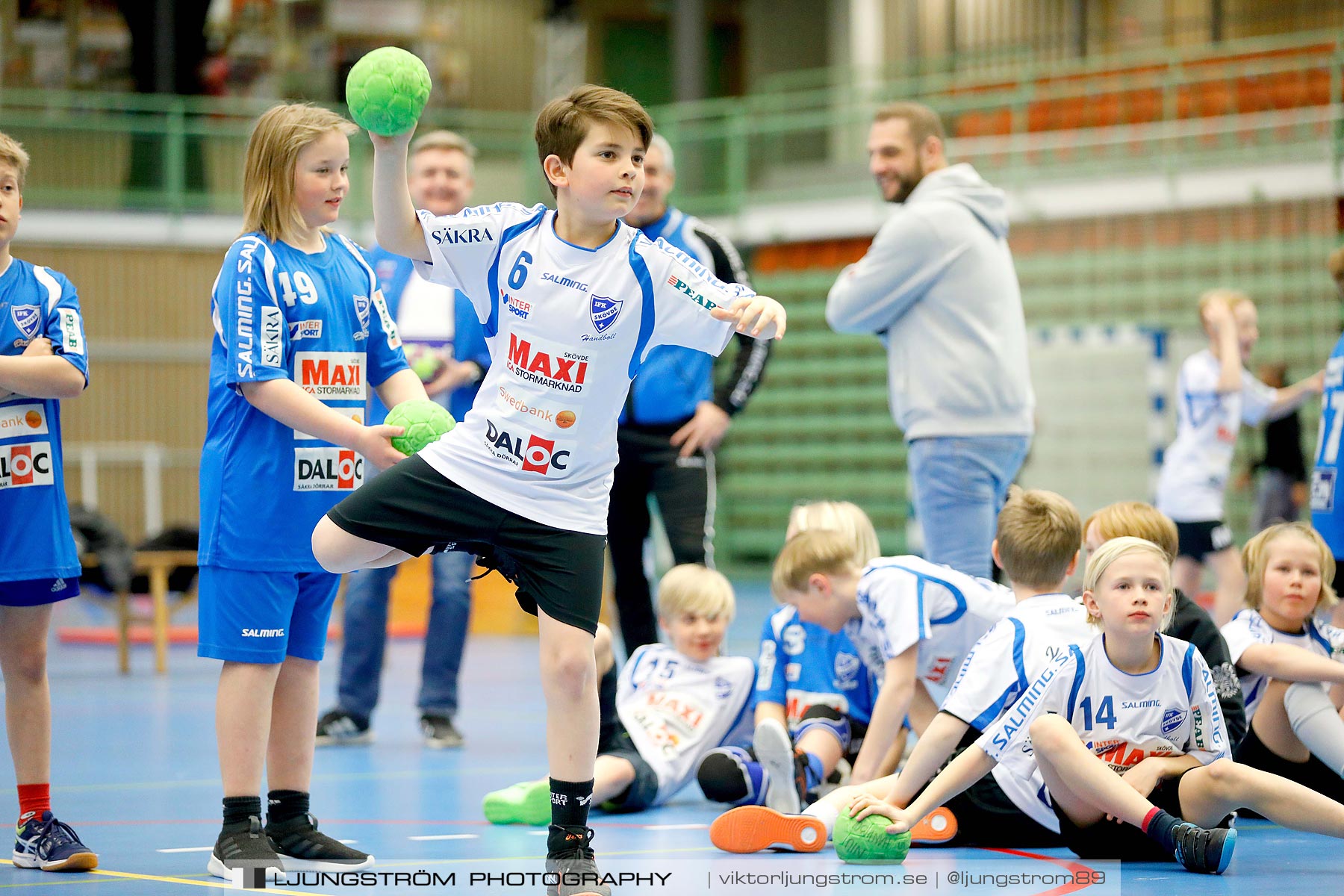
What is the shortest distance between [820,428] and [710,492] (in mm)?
11062

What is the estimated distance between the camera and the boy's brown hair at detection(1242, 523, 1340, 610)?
14.5ft

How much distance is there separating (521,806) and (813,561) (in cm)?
109

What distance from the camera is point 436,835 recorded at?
161 inches

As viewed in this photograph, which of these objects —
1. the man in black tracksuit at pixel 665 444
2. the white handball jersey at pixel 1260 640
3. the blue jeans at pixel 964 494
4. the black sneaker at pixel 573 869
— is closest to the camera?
the black sneaker at pixel 573 869

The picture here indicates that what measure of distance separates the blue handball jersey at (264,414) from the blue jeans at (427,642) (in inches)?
91.6

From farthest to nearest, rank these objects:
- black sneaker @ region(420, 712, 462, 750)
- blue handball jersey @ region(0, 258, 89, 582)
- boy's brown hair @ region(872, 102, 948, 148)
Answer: black sneaker @ region(420, 712, 462, 750) → boy's brown hair @ region(872, 102, 948, 148) → blue handball jersey @ region(0, 258, 89, 582)

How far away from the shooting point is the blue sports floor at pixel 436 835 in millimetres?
3396

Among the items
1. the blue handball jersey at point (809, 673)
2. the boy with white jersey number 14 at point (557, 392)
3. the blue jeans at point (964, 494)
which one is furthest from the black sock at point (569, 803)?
the blue jeans at point (964, 494)

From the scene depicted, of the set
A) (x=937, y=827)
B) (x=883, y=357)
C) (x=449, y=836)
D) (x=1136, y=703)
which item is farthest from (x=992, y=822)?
(x=883, y=357)

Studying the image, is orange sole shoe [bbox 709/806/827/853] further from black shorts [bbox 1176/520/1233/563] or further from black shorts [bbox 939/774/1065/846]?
black shorts [bbox 1176/520/1233/563]

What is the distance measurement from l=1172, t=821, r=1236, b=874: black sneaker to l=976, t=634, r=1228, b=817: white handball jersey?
0.26 m

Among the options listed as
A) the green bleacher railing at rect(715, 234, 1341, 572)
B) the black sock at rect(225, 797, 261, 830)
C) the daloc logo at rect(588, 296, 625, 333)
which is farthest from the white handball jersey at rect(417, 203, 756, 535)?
the green bleacher railing at rect(715, 234, 1341, 572)

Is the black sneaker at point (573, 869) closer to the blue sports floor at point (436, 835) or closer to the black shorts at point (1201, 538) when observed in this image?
the blue sports floor at point (436, 835)

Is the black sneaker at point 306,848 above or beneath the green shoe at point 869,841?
above
